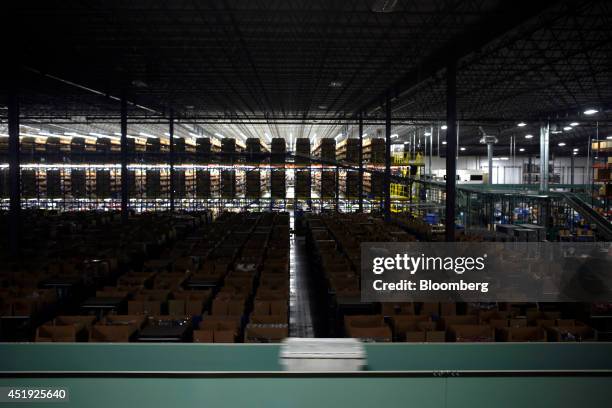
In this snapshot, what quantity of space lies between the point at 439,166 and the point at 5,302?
42.0 metres

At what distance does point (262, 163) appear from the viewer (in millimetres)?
23453

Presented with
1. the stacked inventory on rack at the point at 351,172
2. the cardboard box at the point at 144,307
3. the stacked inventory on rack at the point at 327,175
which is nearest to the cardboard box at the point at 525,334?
the cardboard box at the point at 144,307

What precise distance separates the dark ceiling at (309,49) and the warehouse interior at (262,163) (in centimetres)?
8

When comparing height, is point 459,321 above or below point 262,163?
below

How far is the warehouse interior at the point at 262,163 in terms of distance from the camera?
19.6 ft

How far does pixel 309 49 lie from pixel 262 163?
11352 millimetres

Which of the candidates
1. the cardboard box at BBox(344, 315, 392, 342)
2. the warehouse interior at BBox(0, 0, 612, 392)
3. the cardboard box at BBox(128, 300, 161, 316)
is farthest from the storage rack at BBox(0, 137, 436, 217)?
the cardboard box at BBox(344, 315, 392, 342)

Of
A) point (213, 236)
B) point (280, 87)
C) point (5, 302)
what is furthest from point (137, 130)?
point (5, 302)

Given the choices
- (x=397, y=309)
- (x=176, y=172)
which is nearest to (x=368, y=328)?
(x=397, y=309)

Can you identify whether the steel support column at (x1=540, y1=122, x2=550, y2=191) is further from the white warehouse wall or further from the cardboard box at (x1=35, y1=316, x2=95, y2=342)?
the white warehouse wall

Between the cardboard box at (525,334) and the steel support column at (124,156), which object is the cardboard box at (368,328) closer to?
the cardboard box at (525,334)

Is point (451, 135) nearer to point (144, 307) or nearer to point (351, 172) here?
point (144, 307)

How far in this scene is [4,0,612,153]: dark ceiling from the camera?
9539 millimetres

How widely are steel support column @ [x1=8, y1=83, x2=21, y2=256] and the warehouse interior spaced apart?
0.11ft
